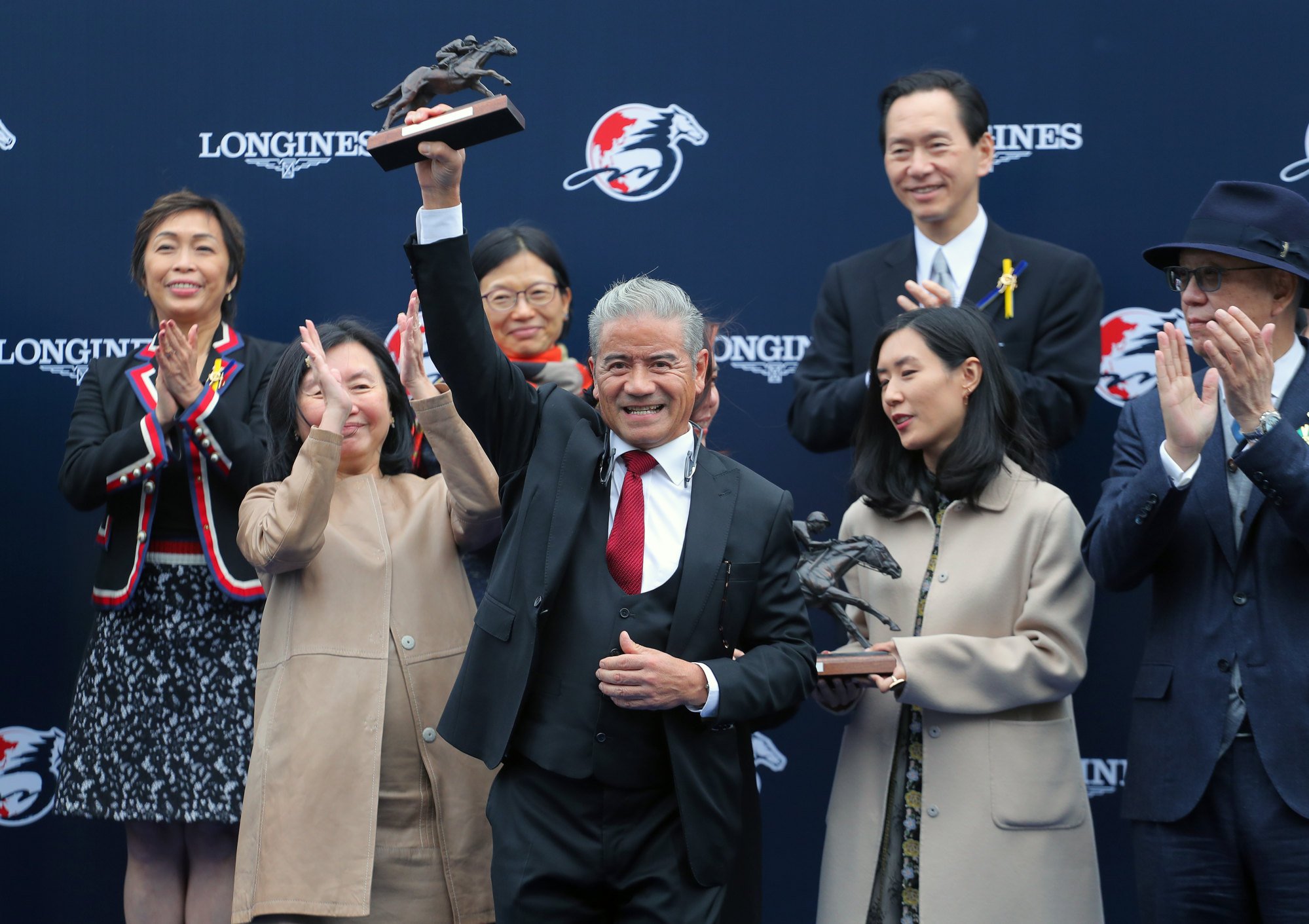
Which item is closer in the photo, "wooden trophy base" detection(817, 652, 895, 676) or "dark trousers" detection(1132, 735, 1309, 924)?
"dark trousers" detection(1132, 735, 1309, 924)

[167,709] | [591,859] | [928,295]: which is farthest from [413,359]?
[928,295]

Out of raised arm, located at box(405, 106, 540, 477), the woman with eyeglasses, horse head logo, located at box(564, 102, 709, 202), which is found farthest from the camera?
horse head logo, located at box(564, 102, 709, 202)

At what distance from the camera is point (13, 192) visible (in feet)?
16.6

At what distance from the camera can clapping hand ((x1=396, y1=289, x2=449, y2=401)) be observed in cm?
325

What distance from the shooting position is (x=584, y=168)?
5.09 m

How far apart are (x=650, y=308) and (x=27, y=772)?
3266 millimetres

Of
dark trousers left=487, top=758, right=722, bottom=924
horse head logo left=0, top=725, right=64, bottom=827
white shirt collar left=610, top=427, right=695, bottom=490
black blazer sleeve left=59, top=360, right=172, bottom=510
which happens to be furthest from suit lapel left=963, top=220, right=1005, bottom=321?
horse head logo left=0, top=725, right=64, bottom=827

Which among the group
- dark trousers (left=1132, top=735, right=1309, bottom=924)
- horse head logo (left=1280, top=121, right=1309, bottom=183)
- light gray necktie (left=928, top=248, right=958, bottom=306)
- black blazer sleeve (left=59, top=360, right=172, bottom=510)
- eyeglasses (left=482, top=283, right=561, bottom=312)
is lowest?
dark trousers (left=1132, top=735, right=1309, bottom=924)

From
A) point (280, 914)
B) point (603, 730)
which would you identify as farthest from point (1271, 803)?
point (280, 914)

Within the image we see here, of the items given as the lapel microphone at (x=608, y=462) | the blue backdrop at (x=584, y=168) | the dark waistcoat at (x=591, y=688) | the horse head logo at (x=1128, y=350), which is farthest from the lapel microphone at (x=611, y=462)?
the horse head logo at (x=1128, y=350)

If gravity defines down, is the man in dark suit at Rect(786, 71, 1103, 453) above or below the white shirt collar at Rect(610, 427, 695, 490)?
above

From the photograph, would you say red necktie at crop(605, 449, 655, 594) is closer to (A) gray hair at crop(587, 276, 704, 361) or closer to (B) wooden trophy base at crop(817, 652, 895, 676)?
(A) gray hair at crop(587, 276, 704, 361)

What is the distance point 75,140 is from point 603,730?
3427mm

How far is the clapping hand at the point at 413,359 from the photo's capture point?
325 centimetres
